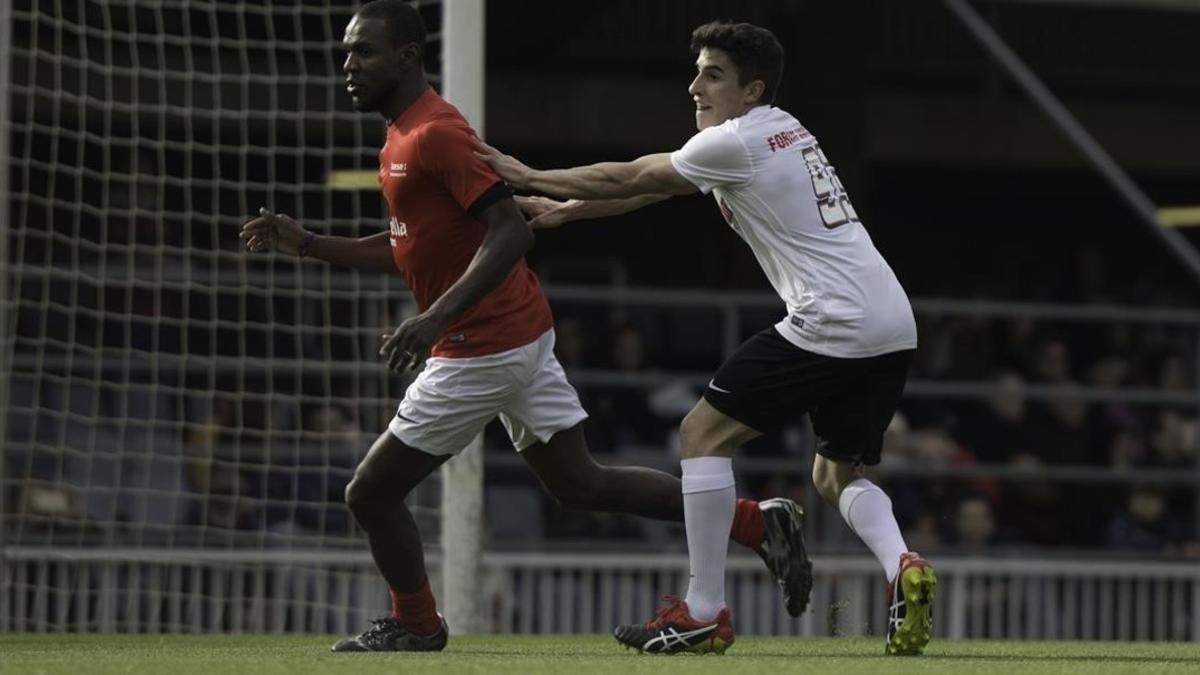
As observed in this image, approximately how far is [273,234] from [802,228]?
1.73m

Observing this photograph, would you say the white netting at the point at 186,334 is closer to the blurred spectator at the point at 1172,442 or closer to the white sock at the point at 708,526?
the white sock at the point at 708,526

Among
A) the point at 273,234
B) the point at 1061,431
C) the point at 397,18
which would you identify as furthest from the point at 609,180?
the point at 1061,431

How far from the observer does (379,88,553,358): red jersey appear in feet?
22.9

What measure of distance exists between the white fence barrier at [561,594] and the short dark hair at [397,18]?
4.17 meters

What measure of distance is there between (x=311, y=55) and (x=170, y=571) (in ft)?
13.0

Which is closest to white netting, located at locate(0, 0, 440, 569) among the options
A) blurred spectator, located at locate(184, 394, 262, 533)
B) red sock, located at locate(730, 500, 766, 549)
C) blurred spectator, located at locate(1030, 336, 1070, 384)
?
blurred spectator, located at locate(184, 394, 262, 533)

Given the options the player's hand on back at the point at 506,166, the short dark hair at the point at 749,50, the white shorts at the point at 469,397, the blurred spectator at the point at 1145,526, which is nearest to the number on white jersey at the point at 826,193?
the short dark hair at the point at 749,50

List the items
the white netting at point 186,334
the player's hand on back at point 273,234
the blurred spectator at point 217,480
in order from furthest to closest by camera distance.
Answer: the blurred spectator at point 217,480
the white netting at point 186,334
the player's hand on back at point 273,234

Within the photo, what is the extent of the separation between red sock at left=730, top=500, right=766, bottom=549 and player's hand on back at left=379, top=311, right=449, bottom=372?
1279 millimetres

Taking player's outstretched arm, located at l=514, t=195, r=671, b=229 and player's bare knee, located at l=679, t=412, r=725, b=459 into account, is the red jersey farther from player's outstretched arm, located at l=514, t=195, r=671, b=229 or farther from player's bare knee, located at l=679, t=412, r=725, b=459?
player's bare knee, located at l=679, t=412, r=725, b=459

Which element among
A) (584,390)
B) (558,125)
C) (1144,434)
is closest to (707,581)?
(584,390)

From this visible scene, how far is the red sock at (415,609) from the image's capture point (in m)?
7.46

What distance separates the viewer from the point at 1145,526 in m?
14.4

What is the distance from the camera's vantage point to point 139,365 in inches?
488
